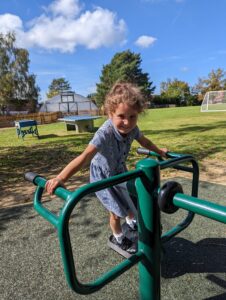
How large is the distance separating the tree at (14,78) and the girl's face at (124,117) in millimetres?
27944

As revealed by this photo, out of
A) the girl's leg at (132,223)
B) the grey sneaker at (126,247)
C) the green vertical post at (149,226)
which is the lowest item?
the grey sneaker at (126,247)

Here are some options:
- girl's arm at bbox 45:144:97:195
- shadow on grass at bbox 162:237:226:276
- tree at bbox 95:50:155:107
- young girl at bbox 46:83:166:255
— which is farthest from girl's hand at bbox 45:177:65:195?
tree at bbox 95:50:155:107

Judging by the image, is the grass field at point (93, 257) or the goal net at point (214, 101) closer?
the grass field at point (93, 257)

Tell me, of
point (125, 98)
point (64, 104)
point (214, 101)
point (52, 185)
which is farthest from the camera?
point (64, 104)

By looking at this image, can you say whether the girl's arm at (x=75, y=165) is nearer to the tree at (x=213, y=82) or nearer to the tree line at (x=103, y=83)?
the tree line at (x=103, y=83)

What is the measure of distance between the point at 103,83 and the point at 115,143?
51.2m

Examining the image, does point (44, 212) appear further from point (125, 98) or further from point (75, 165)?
point (125, 98)

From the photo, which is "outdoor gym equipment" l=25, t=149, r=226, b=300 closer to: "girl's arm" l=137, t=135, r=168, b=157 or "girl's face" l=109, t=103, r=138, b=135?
"girl's face" l=109, t=103, r=138, b=135

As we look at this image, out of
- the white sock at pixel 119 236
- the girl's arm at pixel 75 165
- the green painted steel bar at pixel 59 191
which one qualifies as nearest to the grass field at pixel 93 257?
the white sock at pixel 119 236

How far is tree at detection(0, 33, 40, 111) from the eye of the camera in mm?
26875

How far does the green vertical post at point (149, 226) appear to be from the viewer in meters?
1.10

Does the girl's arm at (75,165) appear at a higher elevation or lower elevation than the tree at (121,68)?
lower

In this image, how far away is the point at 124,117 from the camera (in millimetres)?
1732

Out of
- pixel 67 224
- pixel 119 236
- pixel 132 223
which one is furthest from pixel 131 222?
pixel 67 224
